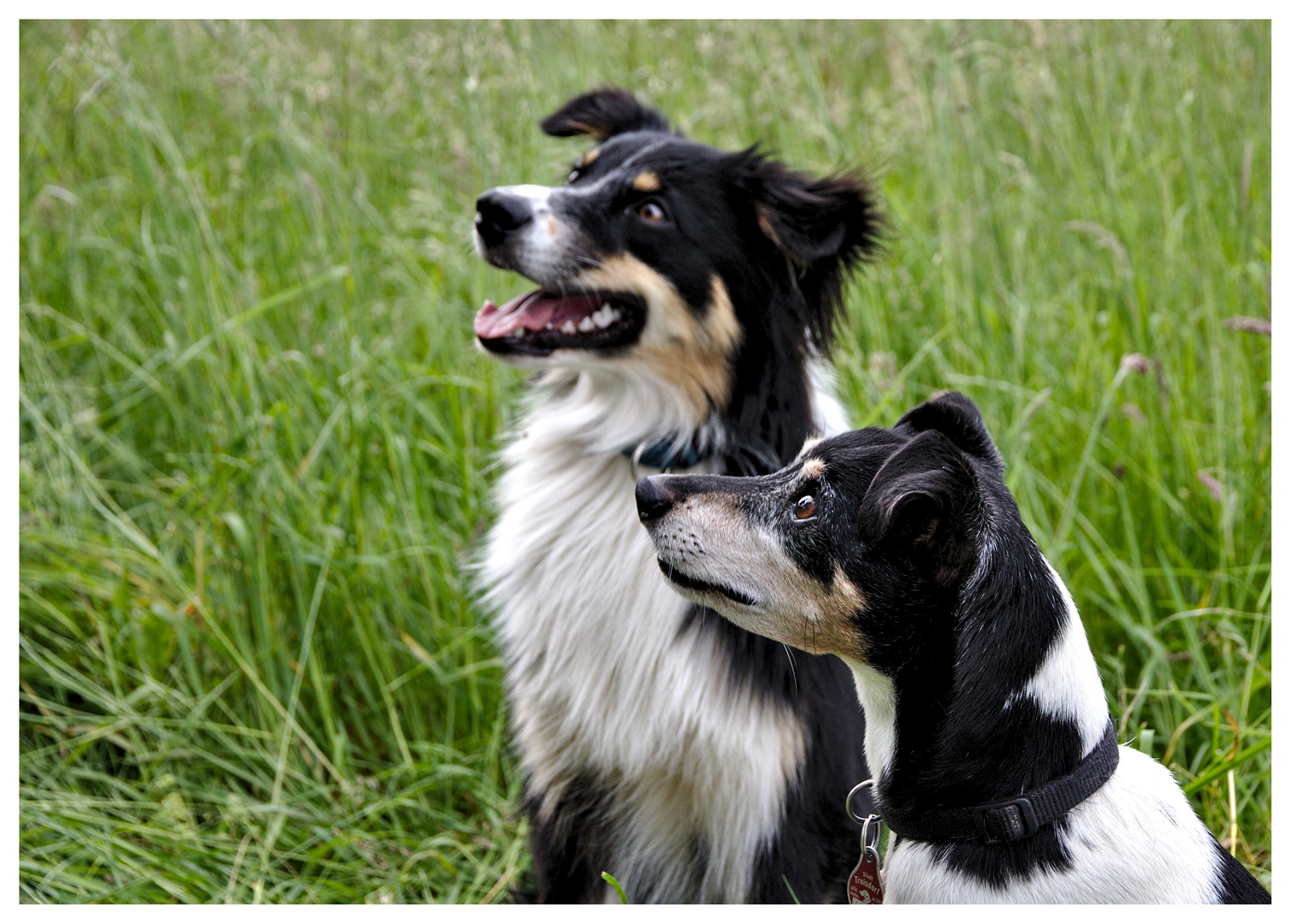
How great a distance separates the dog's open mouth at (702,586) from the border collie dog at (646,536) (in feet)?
2.19

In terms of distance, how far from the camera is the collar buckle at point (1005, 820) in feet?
4.86

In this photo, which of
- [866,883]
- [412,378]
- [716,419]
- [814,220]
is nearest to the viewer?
[866,883]

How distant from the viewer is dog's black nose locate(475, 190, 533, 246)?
2316 mm

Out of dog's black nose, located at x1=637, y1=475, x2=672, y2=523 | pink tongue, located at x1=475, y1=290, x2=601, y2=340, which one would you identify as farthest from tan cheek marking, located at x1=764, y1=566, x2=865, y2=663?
pink tongue, located at x1=475, y1=290, x2=601, y2=340

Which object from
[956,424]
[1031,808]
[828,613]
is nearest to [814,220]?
[956,424]

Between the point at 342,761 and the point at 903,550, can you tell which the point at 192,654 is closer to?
the point at 342,761

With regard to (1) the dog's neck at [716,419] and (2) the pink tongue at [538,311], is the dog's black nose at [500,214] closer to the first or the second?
(2) the pink tongue at [538,311]

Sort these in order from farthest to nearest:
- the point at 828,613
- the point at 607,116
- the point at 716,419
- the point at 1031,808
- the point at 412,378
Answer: the point at 412,378 < the point at 607,116 < the point at 716,419 < the point at 828,613 < the point at 1031,808

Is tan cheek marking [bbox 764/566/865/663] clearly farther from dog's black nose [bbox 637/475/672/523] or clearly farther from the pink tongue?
the pink tongue

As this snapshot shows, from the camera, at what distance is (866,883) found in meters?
1.82

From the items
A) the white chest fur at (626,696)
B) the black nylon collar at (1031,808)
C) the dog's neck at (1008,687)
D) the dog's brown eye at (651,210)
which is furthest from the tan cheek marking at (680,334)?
the black nylon collar at (1031,808)

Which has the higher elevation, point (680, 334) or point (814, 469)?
point (680, 334)

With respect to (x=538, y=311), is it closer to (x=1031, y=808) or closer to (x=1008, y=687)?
(x=1008, y=687)

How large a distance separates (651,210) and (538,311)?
37 cm
